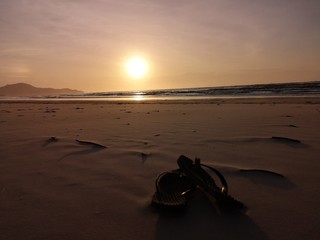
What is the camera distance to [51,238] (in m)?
1.37

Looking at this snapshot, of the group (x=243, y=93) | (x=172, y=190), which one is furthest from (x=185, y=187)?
(x=243, y=93)

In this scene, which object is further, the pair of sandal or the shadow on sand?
the pair of sandal

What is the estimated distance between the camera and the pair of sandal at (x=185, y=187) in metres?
1.59

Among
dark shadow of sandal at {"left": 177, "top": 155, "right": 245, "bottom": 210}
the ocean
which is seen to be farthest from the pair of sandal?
the ocean

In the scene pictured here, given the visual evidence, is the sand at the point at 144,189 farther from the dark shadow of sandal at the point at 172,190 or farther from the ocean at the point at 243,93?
the ocean at the point at 243,93

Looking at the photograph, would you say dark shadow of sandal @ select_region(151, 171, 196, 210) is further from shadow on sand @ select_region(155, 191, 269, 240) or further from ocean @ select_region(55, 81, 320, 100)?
ocean @ select_region(55, 81, 320, 100)

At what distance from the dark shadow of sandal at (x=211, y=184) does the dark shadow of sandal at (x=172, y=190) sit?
0.26 ft

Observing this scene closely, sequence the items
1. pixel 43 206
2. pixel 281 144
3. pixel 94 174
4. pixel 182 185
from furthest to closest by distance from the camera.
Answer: pixel 281 144 → pixel 94 174 → pixel 182 185 → pixel 43 206

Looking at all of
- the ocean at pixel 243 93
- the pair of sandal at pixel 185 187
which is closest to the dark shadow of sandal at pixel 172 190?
the pair of sandal at pixel 185 187

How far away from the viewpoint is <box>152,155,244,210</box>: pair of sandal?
1592 mm

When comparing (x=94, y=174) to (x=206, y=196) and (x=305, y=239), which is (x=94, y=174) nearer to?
(x=206, y=196)

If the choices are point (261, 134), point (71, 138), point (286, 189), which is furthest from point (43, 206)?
point (261, 134)

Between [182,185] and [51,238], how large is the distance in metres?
0.93

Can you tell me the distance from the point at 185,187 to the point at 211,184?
0.19 meters
